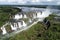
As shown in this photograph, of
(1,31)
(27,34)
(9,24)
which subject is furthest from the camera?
(9,24)

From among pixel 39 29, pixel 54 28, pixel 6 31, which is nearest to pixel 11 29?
pixel 6 31

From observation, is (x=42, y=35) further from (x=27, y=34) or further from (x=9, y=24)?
(x=9, y=24)

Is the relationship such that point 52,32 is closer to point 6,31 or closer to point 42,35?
point 42,35

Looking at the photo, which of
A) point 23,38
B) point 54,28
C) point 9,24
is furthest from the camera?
point 9,24

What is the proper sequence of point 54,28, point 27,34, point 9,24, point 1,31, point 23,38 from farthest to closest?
point 9,24
point 1,31
point 54,28
point 27,34
point 23,38

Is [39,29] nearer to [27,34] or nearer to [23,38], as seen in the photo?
[27,34]

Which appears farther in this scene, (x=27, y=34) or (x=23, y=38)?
(x=27, y=34)

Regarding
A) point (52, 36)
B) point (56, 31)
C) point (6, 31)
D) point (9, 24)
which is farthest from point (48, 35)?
point (9, 24)

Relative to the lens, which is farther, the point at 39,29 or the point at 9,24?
the point at 9,24
